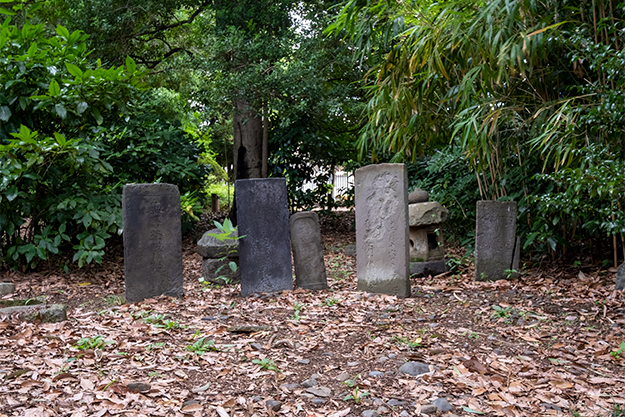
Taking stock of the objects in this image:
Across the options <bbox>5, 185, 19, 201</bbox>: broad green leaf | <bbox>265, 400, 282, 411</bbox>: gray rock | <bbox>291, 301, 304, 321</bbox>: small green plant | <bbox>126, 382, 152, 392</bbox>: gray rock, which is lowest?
<bbox>265, 400, 282, 411</bbox>: gray rock

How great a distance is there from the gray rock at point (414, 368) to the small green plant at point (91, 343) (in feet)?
5.86

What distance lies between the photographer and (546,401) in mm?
2428

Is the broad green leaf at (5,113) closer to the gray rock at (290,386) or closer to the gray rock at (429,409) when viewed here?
the gray rock at (290,386)

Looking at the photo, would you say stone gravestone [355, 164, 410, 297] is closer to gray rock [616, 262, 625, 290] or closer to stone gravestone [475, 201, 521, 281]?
stone gravestone [475, 201, 521, 281]

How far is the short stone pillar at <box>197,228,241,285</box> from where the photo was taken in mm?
4738

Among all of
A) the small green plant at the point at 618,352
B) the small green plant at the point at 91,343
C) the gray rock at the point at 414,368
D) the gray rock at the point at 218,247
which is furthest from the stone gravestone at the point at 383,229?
the small green plant at the point at 91,343

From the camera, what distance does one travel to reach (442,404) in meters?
2.39

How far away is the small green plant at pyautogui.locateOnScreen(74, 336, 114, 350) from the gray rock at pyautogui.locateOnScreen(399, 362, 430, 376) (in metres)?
1.79

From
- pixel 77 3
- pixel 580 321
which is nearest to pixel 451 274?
pixel 580 321

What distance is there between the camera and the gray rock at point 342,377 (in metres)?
2.67

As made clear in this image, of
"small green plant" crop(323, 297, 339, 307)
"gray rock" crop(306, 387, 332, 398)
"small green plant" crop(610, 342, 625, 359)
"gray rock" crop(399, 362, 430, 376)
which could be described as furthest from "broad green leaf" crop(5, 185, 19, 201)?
"small green plant" crop(610, 342, 625, 359)

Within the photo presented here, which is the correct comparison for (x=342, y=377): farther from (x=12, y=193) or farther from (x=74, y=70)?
(x=74, y=70)

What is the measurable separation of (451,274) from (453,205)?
146 centimetres

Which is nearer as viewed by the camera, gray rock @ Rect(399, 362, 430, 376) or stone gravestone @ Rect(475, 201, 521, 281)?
gray rock @ Rect(399, 362, 430, 376)
